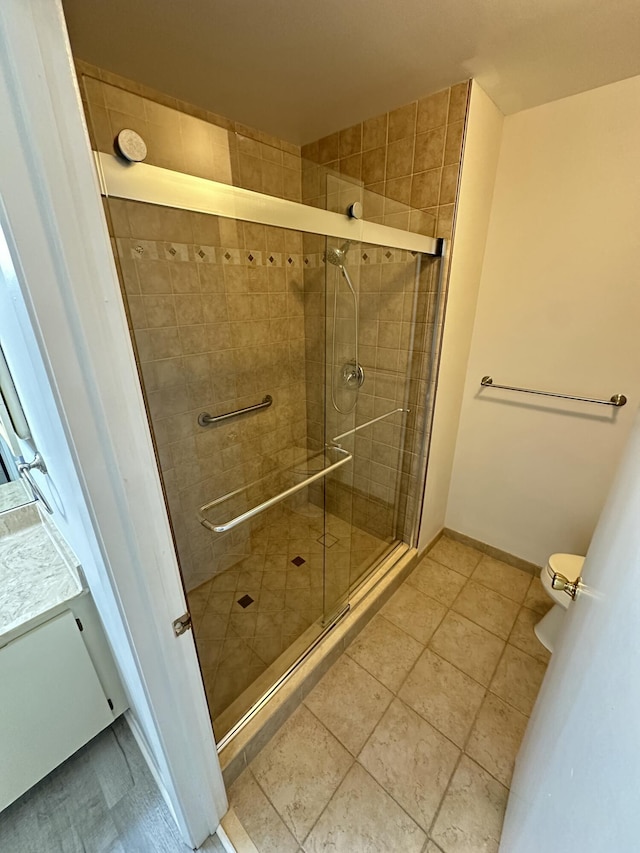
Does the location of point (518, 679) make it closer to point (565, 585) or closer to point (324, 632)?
point (324, 632)

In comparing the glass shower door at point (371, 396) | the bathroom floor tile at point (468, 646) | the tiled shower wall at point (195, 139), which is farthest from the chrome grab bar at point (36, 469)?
the bathroom floor tile at point (468, 646)

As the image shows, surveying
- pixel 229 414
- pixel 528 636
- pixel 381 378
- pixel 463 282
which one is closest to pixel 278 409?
pixel 229 414

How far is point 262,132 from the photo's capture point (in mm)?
1781

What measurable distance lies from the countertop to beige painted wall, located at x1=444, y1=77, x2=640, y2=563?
204 centimetres

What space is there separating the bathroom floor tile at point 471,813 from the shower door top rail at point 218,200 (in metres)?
1.94

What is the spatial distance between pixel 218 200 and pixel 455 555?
2259 mm

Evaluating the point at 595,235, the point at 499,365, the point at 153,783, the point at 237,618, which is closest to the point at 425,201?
the point at 595,235

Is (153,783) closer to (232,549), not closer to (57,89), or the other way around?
(232,549)

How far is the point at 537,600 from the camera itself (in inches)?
73.5

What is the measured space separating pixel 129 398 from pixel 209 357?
3.92ft

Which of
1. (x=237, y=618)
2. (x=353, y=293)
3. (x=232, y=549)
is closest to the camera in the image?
(x=237, y=618)

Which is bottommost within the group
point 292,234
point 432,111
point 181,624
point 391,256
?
point 181,624

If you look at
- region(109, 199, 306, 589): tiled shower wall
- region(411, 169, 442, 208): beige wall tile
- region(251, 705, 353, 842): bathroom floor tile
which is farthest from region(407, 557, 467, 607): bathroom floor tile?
region(411, 169, 442, 208): beige wall tile

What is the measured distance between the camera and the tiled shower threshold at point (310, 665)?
1.18 m
